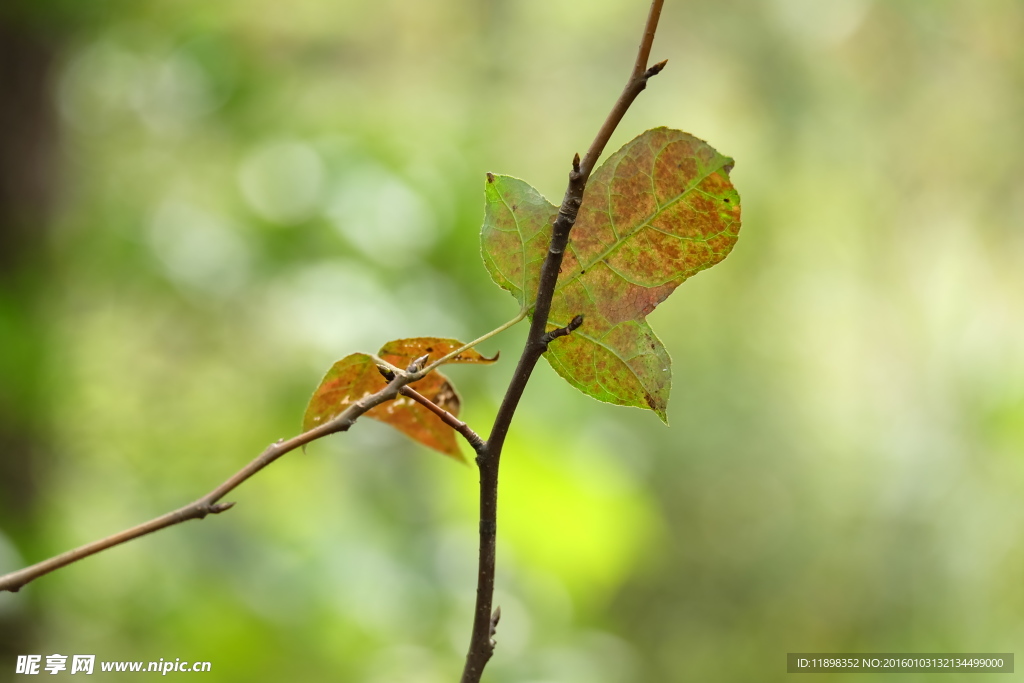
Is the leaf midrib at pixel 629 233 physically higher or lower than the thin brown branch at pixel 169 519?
higher

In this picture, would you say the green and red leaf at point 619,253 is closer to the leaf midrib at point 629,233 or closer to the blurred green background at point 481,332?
the leaf midrib at point 629,233

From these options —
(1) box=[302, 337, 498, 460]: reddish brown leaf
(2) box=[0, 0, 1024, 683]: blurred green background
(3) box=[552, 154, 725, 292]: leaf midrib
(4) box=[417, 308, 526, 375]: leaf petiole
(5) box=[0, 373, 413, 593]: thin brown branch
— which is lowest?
(5) box=[0, 373, 413, 593]: thin brown branch

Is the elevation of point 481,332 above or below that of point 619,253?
above

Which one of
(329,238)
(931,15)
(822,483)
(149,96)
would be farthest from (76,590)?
(931,15)

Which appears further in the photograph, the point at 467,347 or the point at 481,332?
the point at 481,332

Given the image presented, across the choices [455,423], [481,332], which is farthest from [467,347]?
[481,332]

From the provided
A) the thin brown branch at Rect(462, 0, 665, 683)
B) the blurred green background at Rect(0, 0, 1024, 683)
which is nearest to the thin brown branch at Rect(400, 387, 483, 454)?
the thin brown branch at Rect(462, 0, 665, 683)

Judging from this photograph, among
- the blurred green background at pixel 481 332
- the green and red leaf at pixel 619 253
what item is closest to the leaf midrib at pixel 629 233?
the green and red leaf at pixel 619 253

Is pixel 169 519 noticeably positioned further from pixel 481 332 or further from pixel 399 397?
pixel 481 332

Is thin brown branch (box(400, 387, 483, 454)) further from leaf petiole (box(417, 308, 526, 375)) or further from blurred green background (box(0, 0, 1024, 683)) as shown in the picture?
blurred green background (box(0, 0, 1024, 683))
